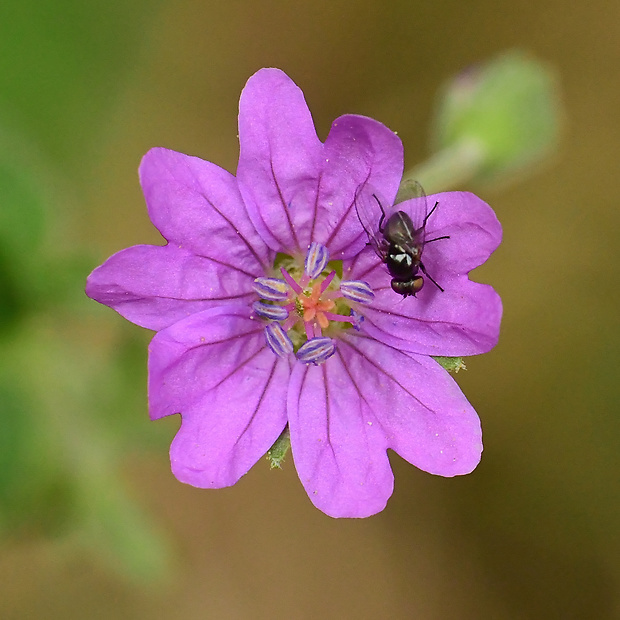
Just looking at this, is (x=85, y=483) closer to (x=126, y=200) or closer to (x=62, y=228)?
(x=62, y=228)

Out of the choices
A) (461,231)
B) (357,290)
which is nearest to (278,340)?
(357,290)

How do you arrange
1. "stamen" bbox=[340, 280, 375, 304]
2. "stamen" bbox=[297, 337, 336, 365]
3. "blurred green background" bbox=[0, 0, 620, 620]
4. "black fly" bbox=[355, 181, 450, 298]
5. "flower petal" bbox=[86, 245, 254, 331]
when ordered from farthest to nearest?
"blurred green background" bbox=[0, 0, 620, 620] → "stamen" bbox=[340, 280, 375, 304] → "stamen" bbox=[297, 337, 336, 365] → "black fly" bbox=[355, 181, 450, 298] → "flower petal" bbox=[86, 245, 254, 331]

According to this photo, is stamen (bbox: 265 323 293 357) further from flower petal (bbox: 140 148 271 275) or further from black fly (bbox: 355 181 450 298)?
black fly (bbox: 355 181 450 298)

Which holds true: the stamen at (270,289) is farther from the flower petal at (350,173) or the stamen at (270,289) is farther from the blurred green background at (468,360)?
the blurred green background at (468,360)

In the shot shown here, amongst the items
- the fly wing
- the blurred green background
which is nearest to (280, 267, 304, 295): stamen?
the fly wing

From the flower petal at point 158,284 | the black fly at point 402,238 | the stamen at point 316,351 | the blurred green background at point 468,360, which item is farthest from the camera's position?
the blurred green background at point 468,360

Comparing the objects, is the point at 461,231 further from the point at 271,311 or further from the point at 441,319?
the point at 271,311

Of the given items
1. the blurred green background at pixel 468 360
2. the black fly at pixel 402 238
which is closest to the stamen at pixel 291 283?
the black fly at pixel 402 238
